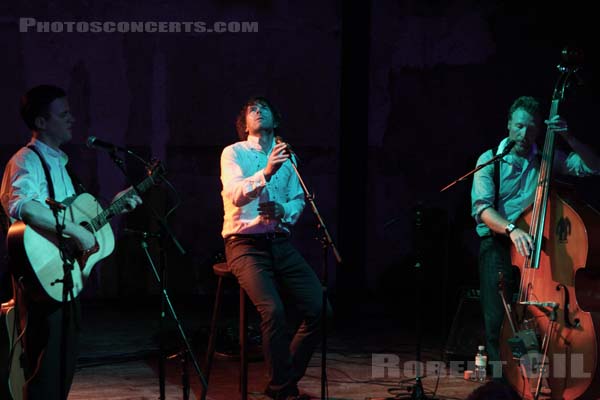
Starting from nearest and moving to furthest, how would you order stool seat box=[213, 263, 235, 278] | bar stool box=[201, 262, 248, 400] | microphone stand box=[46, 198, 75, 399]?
microphone stand box=[46, 198, 75, 399] < bar stool box=[201, 262, 248, 400] < stool seat box=[213, 263, 235, 278]

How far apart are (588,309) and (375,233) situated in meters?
4.06

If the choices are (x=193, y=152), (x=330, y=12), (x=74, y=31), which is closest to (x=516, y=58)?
(x=330, y=12)

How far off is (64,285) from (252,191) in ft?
4.61

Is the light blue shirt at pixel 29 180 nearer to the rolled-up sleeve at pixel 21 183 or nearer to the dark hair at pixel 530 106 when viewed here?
the rolled-up sleeve at pixel 21 183

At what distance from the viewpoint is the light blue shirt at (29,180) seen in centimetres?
413

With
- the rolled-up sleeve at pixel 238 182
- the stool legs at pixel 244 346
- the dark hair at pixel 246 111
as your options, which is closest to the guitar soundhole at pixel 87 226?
the rolled-up sleeve at pixel 238 182

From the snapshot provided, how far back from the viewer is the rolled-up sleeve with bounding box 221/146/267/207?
5.01 meters

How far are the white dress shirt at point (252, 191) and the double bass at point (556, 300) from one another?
1.49m

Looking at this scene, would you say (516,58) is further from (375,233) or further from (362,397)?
(362,397)

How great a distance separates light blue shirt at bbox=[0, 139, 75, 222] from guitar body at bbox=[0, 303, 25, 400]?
0.58 m

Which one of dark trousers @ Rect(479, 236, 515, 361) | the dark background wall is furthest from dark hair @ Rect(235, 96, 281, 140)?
the dark background wall

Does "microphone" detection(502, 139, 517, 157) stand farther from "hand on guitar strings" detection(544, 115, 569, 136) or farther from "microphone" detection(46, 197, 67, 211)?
"microphone" detection(46, 197, 67, 211)

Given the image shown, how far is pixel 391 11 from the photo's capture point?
27.2ft

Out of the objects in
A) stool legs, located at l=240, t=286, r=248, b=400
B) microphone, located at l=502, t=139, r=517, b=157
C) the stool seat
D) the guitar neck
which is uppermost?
microphone, located at l=502, t=139, r=517, b=157
